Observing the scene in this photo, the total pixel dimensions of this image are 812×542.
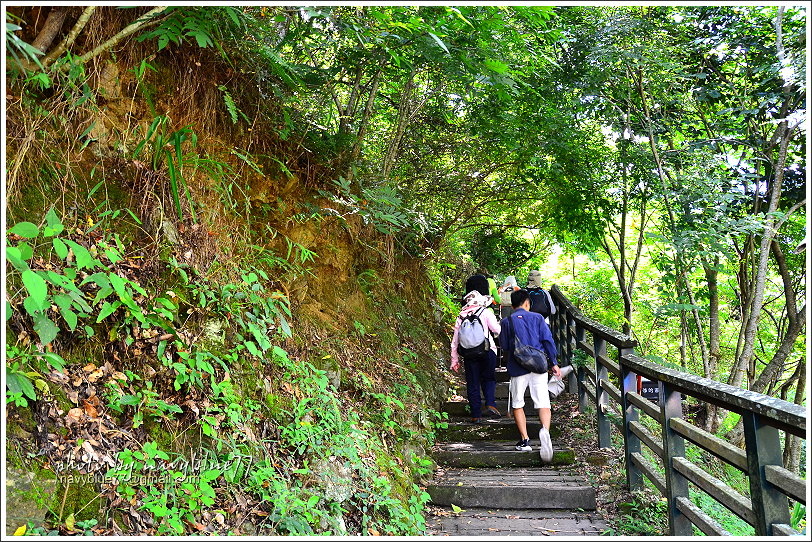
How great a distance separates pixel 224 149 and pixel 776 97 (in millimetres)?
7536

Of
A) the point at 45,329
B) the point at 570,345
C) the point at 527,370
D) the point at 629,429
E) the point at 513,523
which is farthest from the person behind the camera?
the point at 570,345

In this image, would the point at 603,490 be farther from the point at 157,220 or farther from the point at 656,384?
the point at 157,220

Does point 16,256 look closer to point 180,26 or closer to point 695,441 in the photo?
point 180,26

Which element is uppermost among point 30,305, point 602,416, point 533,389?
point 30,305

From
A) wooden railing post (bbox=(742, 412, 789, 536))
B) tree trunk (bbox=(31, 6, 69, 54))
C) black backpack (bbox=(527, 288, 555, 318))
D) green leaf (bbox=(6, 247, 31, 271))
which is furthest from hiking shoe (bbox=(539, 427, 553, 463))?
tree trunk (bbox=(31, 6, 69, 54))

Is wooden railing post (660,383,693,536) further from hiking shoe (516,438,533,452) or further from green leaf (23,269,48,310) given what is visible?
green leaf (23,269,48,310)

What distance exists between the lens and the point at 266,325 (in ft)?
15.2

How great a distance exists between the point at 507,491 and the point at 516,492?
0.08 metres

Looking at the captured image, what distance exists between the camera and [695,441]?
387 cm

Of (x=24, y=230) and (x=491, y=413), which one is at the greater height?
(x=24, y=230)

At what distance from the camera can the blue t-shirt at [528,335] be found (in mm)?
6047

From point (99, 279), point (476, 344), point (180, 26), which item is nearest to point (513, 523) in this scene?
point (476, 344)

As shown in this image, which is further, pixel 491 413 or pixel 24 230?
pixel 491 413

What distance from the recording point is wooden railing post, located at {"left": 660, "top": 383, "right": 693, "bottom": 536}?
13.6ft
